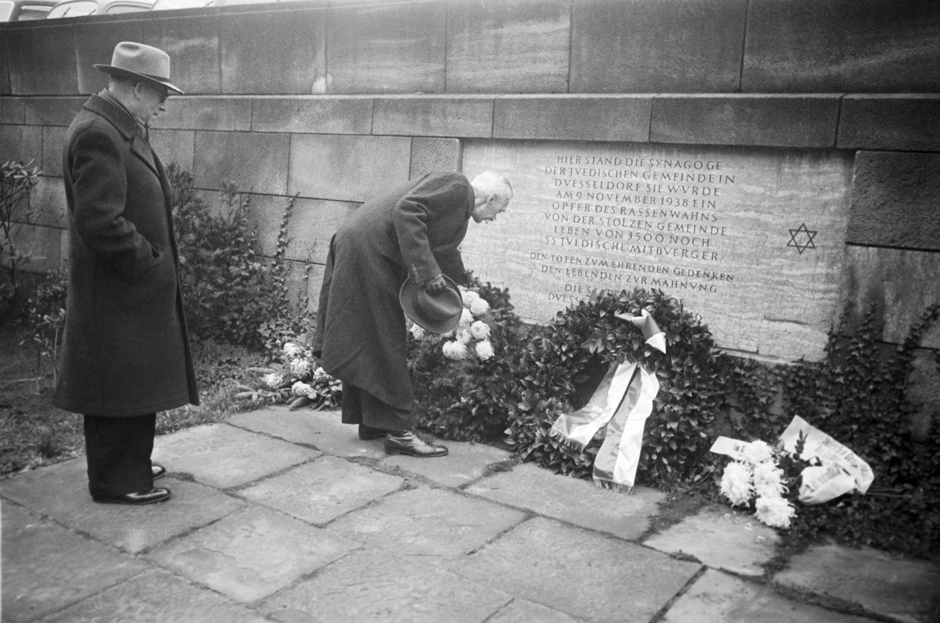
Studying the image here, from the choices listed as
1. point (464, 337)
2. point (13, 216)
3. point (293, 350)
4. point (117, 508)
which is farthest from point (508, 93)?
point (13, 216)

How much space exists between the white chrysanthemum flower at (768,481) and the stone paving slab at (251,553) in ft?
6.33

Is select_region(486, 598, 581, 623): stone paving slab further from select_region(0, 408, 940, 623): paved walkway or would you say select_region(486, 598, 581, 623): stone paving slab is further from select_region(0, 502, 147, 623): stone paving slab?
select_region(0, 502, 147, 623): stone paving slab

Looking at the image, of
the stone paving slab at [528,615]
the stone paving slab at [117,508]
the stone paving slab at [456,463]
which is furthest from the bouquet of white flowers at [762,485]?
the stone paving slab at [117,508]

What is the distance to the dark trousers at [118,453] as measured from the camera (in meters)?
3.82

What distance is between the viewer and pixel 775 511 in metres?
3.90

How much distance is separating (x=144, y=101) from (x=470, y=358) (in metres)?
2.35

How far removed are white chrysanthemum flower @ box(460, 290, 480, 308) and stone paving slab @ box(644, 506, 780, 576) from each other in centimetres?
196

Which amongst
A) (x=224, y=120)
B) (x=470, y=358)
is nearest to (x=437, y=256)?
(x=470, y=358)

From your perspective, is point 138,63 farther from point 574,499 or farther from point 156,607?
point 574,499

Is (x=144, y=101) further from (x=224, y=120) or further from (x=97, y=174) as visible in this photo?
(x=224, y=120)

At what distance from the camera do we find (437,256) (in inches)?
194

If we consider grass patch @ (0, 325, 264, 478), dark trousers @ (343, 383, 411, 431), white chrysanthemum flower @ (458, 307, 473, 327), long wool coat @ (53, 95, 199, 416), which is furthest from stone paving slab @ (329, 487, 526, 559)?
grass patch @ (0, 325, 264, 478)

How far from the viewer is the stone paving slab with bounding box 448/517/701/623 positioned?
3117 millimetres

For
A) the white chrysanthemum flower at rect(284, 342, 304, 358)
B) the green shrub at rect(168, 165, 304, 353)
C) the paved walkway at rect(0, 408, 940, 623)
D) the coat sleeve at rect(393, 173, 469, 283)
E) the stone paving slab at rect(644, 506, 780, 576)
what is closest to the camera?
the paved walkway at rect(0, 408, 940, 623)
